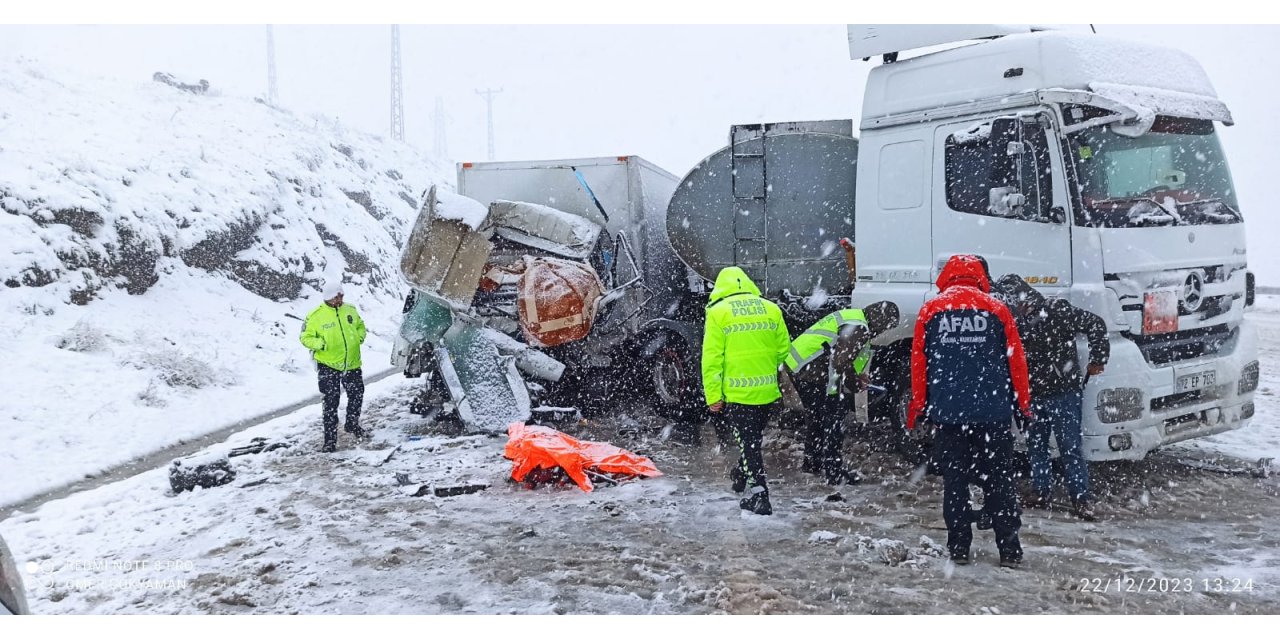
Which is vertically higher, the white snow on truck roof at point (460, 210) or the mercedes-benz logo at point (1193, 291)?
the white snow on truck roof at point (460, 210)

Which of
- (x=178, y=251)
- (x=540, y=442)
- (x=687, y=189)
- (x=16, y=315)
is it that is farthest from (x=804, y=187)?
Answer: (x=178, y=251)

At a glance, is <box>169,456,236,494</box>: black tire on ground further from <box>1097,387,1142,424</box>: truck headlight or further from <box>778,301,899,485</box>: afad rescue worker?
<box>1097,387,1142,424</box>: truck headlight

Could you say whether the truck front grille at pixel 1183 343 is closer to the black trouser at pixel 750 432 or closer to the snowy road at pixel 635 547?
the snowy road at pixel 635 547

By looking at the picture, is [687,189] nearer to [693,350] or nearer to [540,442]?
[693,350]

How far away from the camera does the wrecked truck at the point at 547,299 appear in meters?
8.10

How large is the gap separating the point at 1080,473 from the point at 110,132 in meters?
19.8

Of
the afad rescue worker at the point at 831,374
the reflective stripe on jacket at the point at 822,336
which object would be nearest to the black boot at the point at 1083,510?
the afad rescue worker at the point at 831,374

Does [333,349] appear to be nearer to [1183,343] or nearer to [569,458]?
[569,458]

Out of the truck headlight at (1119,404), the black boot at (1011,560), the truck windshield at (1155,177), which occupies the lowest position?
the black boot at (1011,560)

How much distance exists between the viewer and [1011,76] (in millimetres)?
5633

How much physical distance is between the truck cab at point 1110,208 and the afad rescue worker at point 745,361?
138cm

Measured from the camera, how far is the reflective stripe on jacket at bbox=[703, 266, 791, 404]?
5.19 metres

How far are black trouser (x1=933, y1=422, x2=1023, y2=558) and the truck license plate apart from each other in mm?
1839
